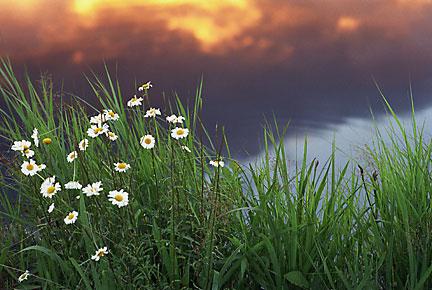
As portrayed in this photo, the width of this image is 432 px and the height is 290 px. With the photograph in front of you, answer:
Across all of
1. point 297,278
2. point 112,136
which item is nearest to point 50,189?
point 112,136

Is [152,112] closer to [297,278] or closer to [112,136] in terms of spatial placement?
[112,136]

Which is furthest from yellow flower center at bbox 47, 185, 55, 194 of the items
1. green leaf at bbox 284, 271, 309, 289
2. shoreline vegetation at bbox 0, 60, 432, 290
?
green leaf at bbox 284, 271, 309, 289

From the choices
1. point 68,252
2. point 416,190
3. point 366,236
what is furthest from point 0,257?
point 416,190

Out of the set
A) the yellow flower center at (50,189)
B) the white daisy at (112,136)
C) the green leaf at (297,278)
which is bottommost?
the green leaf at (297,278)

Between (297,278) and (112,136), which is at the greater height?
(112,136)

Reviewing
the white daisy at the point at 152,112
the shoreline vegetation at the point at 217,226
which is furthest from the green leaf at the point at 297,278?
the white daisy at the point at 152,112

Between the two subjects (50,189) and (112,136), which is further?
(112,136)

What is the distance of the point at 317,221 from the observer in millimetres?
2615

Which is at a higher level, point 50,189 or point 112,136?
point 112,136

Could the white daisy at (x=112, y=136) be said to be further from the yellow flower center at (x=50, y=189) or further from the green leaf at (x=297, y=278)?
the green leaf at (x=297, y=278)

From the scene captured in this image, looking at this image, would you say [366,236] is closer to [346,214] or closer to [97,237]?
[346,214]

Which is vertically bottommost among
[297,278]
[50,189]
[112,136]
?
[297,278]

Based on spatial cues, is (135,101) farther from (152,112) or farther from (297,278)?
(297,278)

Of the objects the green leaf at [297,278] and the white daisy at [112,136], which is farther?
the white daisy at [112,136]
